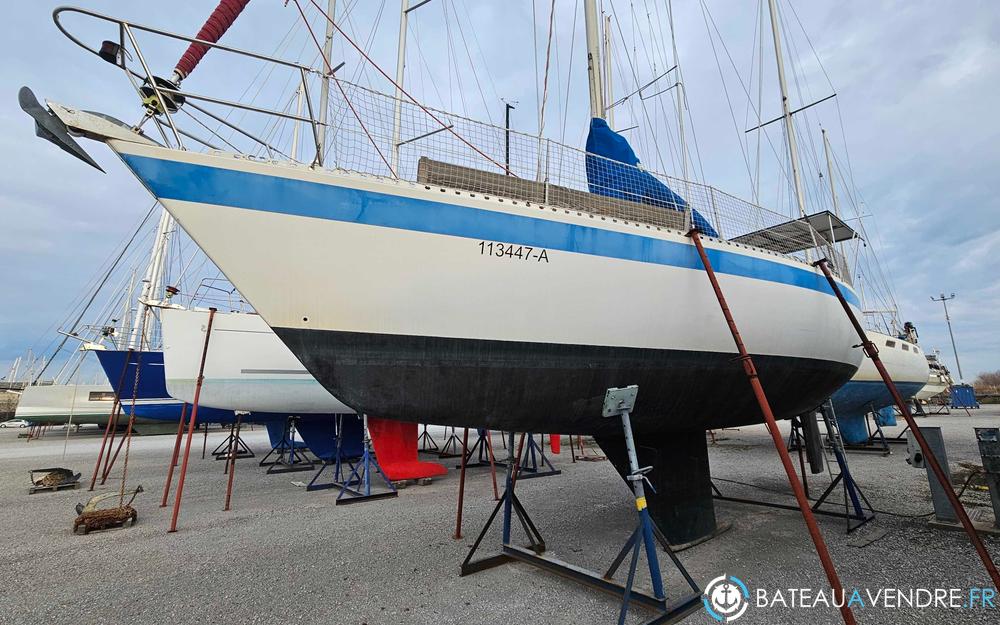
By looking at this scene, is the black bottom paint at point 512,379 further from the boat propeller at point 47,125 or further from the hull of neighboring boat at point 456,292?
the boat propeller at point 47,125

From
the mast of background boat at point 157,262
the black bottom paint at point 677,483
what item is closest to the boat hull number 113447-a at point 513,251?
the black bottom paint at point 677,483

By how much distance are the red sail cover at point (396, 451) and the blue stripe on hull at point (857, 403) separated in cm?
980

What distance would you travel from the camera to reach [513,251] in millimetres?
3086

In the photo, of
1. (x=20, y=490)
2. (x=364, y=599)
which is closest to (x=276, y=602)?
(x=364, y=599)

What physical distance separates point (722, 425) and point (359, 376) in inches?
152

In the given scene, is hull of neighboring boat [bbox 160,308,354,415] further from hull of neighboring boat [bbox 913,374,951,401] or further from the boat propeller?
hull of neighboring boat [bbox 913,374,951,401]

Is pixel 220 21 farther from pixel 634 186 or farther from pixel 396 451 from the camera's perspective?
pixel 396 451

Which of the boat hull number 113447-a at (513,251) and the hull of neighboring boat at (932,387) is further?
the hull of neighboring boat at (932,387)

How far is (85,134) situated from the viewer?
2566mm

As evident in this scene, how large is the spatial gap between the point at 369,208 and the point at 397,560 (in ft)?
11.1

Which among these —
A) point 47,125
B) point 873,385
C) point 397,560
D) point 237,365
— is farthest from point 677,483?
point 873,385

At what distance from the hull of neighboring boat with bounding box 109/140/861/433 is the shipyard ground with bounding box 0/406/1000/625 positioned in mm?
1397

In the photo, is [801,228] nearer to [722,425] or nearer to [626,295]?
[722,425]

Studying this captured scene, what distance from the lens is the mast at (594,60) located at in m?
5.31
